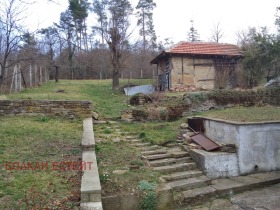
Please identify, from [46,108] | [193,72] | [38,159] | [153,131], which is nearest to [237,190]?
[153,131]

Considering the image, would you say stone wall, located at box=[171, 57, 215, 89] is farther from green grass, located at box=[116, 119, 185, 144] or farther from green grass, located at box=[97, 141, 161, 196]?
green grass, located at box=[97, 141, 161, 196]

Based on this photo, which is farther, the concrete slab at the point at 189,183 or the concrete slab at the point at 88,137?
the concrete slab at the point at 88,137

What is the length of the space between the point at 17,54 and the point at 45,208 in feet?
38.3

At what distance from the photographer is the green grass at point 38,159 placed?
137 inches

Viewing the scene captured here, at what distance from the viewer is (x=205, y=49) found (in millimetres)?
17766

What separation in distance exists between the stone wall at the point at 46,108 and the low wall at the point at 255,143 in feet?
16.7

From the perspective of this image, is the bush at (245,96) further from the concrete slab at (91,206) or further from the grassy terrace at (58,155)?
the concrete slab at (91,206)

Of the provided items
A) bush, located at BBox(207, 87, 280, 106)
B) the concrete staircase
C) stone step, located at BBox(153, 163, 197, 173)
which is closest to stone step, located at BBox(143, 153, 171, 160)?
the concrete staircase

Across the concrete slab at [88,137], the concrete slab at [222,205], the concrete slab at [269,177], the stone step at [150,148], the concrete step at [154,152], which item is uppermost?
the concrete slab at [88,137]

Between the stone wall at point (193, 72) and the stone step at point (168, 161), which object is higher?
the stone wall at point (193, 72)

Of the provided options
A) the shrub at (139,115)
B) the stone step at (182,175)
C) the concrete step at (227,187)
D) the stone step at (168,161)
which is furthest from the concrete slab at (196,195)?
the shrub at (139,115)

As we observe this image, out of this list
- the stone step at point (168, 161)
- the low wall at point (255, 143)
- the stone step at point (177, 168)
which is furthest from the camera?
the low wall at point (255, 143)

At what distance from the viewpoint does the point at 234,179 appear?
19.0 ft

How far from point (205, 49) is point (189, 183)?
14055 mm
